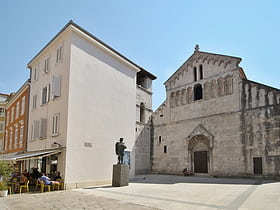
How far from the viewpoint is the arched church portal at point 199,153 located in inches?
850

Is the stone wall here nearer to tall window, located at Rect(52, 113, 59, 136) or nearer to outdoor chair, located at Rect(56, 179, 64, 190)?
outdoor chair, located at Rect(56, 179, 64, 190)

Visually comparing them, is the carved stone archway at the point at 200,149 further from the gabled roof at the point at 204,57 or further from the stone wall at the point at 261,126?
the gabled roof at the point at 204,57

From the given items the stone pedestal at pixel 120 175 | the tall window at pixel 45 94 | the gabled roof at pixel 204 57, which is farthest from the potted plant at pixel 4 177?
the gabled roof at pixel 204 57

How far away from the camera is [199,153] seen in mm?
22297

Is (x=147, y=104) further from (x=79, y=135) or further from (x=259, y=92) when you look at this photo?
(x=79, y=135)

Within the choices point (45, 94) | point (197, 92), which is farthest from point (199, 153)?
point (45, 94)

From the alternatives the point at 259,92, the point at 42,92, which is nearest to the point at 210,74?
the point at 259,92

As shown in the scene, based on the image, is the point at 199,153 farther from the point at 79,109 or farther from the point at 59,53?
the point at 59,53

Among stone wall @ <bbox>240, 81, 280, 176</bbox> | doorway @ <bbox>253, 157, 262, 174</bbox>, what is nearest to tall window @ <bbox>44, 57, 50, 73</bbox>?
stone wall @ <bbox>240, 81, 280, 176</bbox>

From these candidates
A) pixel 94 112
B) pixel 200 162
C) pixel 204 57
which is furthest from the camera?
pixel 204 57

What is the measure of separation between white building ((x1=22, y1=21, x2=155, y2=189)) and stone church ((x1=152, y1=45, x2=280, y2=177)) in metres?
7.23

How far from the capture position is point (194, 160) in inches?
887

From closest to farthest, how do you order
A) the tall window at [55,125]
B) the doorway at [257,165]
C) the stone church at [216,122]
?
the tall window at [55,125] → the doorway at [257,165] → the stone church at [216,122]

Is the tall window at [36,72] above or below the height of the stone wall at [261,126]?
above
